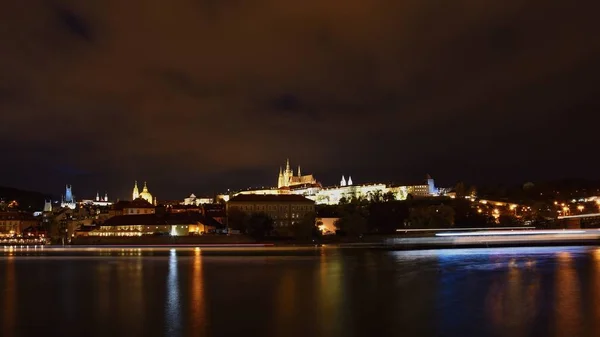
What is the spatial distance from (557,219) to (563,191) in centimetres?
5005

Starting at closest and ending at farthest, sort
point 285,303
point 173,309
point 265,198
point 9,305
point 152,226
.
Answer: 1. point 173,309
2. point 285,303
3. point 9,305
4. point 152,226
5. point 265,198

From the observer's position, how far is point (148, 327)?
44.5 ft

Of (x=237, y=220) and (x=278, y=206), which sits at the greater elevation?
(x=278, y=206)

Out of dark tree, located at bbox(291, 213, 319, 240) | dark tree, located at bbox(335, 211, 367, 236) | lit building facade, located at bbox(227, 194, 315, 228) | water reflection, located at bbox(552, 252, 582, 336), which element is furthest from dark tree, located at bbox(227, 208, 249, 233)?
water reflection, located at bbox(552, 252, 582, 336)

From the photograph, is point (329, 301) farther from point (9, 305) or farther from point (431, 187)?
point (431, 187)

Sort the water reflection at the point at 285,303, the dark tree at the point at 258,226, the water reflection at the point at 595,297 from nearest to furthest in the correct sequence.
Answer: the water reflection at the point at 595,297 → the water reflection at the point at 285,303 → the dark tree at the point at 258,226

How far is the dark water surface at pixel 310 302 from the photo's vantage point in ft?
43.0

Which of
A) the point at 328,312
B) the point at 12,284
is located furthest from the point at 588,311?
Result: the point at 12,284

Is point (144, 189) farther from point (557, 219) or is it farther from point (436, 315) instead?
point (436, 315)

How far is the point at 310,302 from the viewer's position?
662 inches

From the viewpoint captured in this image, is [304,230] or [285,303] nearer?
[285,303]

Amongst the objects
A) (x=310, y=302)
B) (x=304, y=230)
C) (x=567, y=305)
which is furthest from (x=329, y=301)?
(x=304, y=230)

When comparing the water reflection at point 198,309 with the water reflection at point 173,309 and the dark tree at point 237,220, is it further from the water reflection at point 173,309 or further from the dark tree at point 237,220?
the dark tree at point 237,220

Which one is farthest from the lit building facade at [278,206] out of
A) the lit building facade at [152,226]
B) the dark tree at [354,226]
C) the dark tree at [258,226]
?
the dark tree at [258,226]
